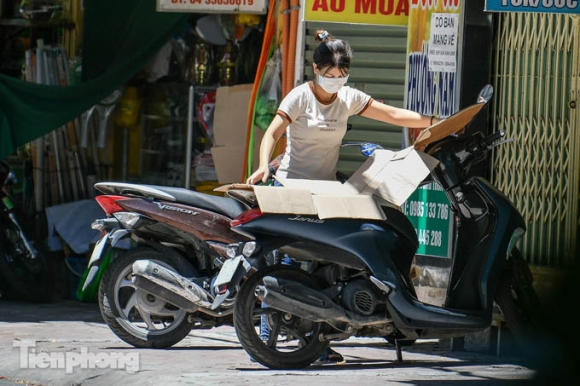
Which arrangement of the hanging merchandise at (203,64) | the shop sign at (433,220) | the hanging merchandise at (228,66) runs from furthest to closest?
the hanging merchandise at (203,64)
the hanging merchandise at (228,66)
the shop sign at (433,220)

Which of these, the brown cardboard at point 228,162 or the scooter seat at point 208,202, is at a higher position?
the brown cardboard at point 228,162

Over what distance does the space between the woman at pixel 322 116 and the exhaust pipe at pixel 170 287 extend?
823 millimetres

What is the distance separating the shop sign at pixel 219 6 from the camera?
9.42 meters

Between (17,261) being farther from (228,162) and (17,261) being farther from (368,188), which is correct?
(368,188)

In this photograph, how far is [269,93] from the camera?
352 inches

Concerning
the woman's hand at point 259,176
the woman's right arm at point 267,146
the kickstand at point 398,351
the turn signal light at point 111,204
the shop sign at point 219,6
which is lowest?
the kickstand at point 398,351

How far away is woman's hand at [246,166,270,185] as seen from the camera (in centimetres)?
576

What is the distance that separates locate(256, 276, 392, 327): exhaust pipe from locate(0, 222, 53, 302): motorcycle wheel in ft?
15.0

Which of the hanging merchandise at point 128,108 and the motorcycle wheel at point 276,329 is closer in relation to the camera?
the motorcycle wheel at point 276,329

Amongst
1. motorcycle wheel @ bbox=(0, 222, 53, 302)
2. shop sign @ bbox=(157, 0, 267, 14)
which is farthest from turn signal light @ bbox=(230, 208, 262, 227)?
motorcycle wheel @ bbox=(0, 222, 53, 302)

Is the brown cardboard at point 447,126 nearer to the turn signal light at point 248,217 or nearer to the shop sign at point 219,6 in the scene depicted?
the turn signal light at point 248,217

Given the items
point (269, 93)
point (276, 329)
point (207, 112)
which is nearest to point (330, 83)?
point (276, 329)

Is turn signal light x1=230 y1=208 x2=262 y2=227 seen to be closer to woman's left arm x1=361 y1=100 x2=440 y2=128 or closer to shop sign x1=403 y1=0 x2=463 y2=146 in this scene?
woman's left arm x1=361 y1=100 x2=440 y2=128

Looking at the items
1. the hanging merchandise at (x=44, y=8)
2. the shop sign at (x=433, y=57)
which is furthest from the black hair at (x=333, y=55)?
the hanging merchandise at (x=44, y=8)
